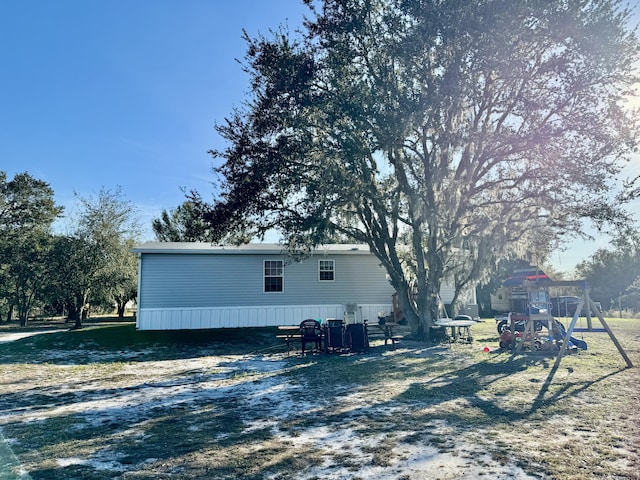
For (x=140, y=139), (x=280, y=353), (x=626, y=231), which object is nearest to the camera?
(x=280, y=353)

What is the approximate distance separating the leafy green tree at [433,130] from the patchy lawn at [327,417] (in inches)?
164

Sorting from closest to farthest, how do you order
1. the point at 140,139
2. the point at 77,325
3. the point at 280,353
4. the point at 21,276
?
the point at 280,353 → the point at 140,139 → the point at 77,325 → the point at 21,276

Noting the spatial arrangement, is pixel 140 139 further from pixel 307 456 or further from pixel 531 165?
pixel 307 456

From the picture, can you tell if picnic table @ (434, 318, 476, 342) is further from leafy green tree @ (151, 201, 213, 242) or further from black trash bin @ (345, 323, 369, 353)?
leafy green tree @ (151, 201, 213, 242)

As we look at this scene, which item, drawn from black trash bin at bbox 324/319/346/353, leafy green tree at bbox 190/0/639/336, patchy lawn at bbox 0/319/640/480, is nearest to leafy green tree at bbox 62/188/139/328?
leafy green tree at bbox 190/0/639/336

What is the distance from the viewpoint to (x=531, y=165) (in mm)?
12828

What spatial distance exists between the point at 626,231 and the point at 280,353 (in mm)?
10486

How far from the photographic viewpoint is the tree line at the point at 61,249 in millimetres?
19938

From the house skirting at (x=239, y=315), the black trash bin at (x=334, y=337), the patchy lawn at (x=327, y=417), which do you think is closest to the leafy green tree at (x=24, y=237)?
the house skirting at (x=239, y=315)

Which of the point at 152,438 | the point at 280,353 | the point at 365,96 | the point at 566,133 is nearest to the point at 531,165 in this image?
the point at 566,133

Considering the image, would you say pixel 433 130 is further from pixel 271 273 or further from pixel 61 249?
pixel 61 249

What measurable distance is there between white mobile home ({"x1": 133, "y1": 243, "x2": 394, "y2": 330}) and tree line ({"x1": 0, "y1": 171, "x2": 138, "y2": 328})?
16.2ft

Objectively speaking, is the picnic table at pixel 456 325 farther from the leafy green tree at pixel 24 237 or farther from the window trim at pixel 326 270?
the leafy green tree at pixel 24 237

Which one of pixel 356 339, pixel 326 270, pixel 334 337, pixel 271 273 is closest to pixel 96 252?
pixel 271 273
